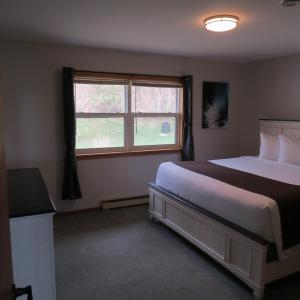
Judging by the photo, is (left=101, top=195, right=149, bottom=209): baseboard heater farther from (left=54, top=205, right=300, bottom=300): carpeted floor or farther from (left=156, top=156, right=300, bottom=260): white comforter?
(left=156, top=156, right=300, bottom=260): white comforter

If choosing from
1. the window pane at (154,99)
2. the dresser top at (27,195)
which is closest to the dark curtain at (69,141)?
the window pane at (154,99)

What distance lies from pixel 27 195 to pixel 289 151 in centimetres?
326

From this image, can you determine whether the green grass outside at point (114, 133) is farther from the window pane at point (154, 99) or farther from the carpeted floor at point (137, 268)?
the carpeted floor at point (137, 268)

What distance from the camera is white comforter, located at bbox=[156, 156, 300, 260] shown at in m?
2.18

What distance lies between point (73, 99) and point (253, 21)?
2.33 m

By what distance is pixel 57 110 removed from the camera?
378 cm

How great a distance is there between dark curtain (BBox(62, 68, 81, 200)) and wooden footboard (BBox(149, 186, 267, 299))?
118 cm

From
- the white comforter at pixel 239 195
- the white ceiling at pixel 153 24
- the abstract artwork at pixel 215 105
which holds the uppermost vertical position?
the white ceiling at pixel 153 24

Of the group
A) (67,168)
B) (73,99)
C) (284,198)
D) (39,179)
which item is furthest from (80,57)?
(284,198)

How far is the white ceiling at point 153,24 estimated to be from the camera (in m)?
2.30

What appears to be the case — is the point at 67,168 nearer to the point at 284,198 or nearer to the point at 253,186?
the point at 253,186

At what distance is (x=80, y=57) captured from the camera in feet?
12.5

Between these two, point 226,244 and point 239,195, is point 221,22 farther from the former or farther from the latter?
point 226,244

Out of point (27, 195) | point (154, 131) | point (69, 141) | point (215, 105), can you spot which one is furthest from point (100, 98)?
point (27, 195)
